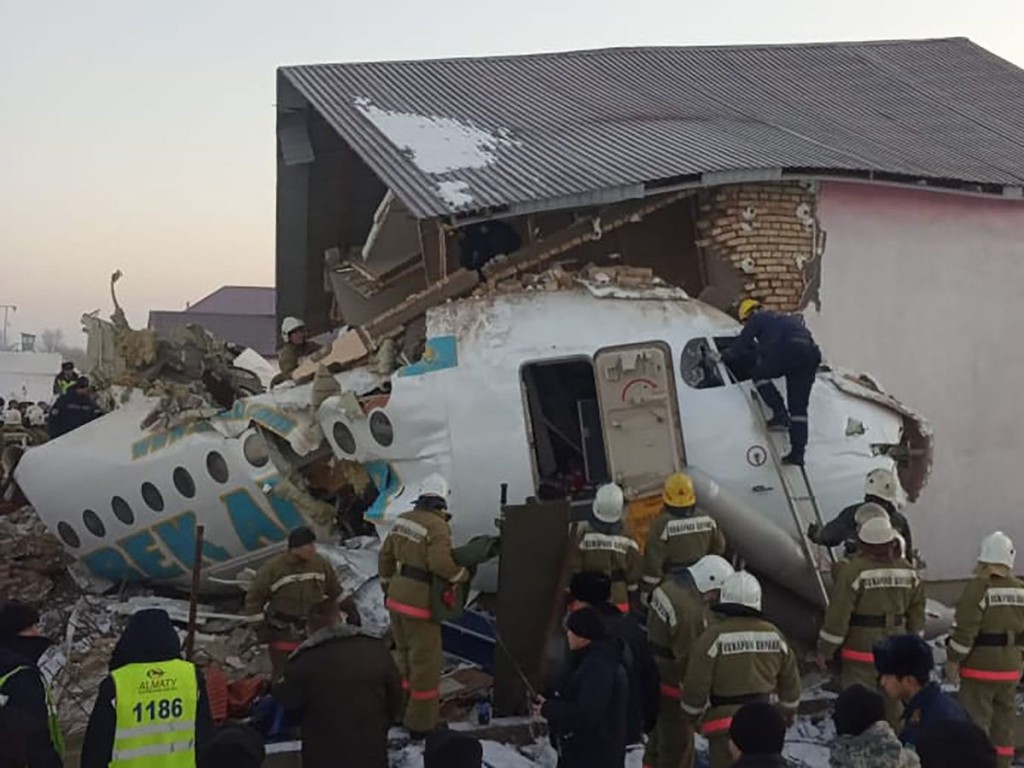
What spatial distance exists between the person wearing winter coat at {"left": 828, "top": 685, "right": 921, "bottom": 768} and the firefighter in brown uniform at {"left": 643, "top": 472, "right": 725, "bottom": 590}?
2.85 m

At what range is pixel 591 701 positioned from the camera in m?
4.83

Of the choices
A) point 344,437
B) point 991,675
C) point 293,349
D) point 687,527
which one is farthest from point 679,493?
point 293,349

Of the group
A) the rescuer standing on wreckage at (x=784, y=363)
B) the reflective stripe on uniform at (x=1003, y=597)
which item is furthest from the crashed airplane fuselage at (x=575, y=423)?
the reflective stripe on uniform at (x=1003, y=597)

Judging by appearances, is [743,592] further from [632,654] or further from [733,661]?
[632,654]

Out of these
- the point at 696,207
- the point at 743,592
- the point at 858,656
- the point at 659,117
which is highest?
the point at 659,117

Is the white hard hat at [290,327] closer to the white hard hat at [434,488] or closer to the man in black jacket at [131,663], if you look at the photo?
the white hard hat at [434,488]

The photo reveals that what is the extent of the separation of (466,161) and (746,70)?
7586mm

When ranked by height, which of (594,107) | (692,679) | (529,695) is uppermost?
(594,107)

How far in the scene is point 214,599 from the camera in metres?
10.4

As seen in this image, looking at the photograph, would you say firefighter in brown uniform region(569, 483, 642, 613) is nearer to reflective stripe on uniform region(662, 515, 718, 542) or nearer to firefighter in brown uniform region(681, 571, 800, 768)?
reflective stripe on uniform region(662, 515, 718, 542)

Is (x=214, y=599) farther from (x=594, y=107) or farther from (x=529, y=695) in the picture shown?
(x=594, y=107)

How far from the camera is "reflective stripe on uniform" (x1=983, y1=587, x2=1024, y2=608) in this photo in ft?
21.8

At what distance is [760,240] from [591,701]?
6.24 m

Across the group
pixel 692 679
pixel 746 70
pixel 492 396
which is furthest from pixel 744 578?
pixel 746 70
